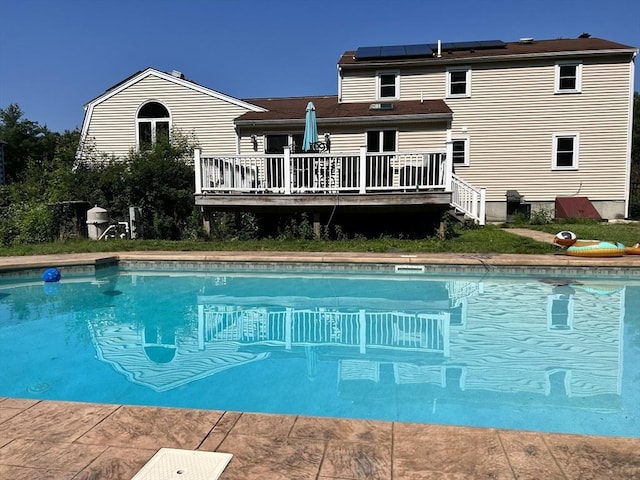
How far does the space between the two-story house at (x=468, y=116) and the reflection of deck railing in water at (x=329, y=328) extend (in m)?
10.2

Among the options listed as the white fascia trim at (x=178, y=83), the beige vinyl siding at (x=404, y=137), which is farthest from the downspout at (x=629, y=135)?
the white fascia trim at (x=178, y=83)

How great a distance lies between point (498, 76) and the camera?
697 inches

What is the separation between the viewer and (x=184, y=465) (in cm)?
231

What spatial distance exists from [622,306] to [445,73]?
13757 mm

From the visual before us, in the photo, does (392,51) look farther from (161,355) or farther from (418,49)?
(161,355)

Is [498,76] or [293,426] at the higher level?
[498,76]

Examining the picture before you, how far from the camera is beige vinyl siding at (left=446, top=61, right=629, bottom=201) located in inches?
680

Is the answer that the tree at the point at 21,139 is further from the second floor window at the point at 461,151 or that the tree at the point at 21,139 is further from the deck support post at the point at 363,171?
the deck support post at the point at 363,171

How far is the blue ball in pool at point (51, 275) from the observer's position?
8.64 m

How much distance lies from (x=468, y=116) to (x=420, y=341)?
14.7 metres

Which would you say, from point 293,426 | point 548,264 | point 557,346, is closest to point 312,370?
point 293,426

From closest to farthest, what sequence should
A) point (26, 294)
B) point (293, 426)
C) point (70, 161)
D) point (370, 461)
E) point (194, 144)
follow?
point (370, 461), point (293, 426), point (26, 294), point (70, 161), point (194, 144)

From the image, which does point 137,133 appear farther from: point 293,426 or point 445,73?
point 293,426

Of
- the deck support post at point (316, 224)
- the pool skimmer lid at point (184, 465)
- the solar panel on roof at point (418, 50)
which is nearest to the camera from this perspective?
the pool skimmer lid at point (184, 465)
